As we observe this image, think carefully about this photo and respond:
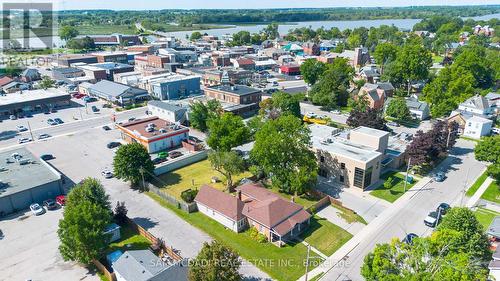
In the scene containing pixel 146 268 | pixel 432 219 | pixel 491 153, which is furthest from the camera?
pixel 491 153

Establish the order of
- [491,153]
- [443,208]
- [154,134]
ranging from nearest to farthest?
[443,208] < [491,153] < [154,134]

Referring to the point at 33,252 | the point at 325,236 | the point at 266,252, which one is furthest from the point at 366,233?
the point at 33,252

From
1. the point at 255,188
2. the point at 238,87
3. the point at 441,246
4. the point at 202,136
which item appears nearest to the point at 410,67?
the point at 238,87

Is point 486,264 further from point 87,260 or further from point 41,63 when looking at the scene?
point 41,63

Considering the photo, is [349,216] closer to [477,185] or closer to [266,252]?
[266,252]

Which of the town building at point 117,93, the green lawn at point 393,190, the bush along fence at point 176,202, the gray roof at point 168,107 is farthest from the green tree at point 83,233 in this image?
the town building at point 117,93

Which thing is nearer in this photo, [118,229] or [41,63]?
[118,229]
